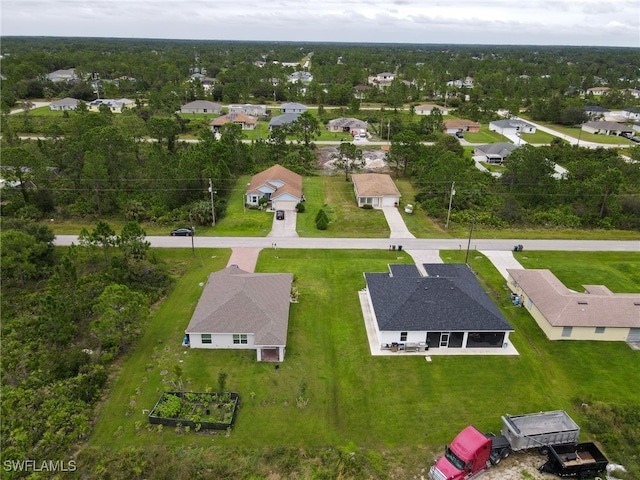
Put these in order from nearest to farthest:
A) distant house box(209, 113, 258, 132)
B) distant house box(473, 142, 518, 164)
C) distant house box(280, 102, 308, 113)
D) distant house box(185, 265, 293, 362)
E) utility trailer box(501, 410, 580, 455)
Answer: utility trailer box(501, 410, 580, 455) → distant house box(185, 265, 293, 362) → distant house box(473, 142, 518, 164) → distant house box(209, 113, 258, 132) → distant house box(280, 102, 308, 113)

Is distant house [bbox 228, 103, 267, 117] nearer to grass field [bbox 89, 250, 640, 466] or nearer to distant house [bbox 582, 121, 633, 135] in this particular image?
distant house [bbox 582, 121, 633, 135]

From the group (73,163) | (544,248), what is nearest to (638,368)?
(544,248)

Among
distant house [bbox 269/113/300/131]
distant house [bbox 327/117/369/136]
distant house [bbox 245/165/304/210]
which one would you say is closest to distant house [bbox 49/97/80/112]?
distant house [bbox 269/113/300/131]

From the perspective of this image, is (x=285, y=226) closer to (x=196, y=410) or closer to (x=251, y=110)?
(x=196, y=410)

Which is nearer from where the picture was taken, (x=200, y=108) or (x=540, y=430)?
(x=540, y=430)

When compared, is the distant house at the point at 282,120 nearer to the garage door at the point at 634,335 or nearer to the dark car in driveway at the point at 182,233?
the dark car in driveway at the point at 182,233

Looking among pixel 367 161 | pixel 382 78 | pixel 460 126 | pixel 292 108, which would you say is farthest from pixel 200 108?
pixel 382 78
